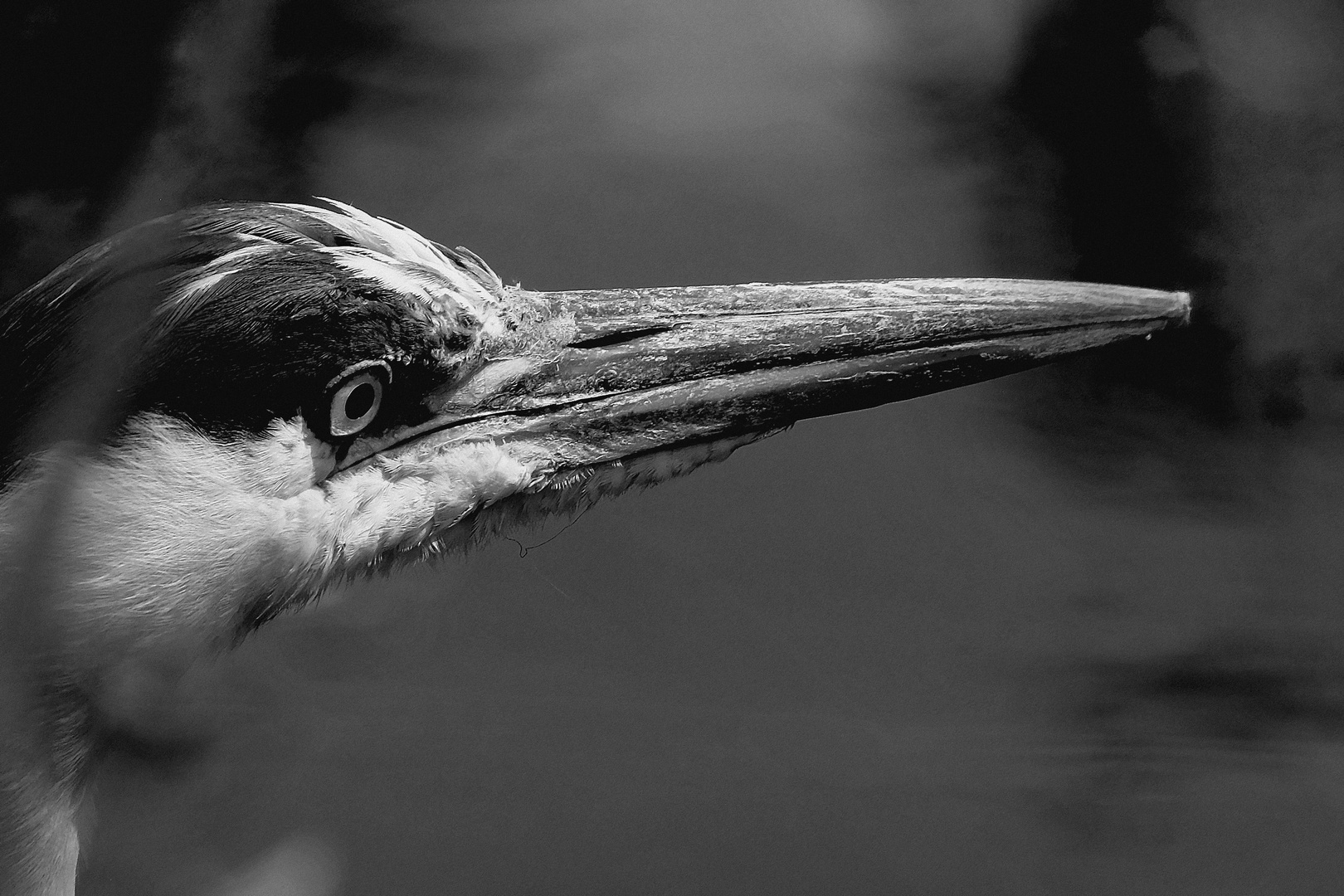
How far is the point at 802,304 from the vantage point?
2.87ft

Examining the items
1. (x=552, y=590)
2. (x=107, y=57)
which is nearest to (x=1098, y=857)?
(x=552, y=590)

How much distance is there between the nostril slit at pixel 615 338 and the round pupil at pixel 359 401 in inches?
6.8

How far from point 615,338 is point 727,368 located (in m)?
0.10

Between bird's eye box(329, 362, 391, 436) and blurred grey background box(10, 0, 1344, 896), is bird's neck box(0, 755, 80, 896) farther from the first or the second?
blurred grey background box(10, 0, 1344, 896)

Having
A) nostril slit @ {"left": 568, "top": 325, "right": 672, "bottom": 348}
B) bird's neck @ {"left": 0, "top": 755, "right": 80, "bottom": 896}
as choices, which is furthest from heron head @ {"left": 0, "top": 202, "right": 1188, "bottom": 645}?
bird's neck @ {"left": 0, "top": 755, "right": 80, "bottom": 896}

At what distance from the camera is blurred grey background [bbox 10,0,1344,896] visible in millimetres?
1692

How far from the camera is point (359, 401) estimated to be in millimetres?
784

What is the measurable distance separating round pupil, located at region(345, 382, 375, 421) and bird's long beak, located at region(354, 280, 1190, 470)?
0.06 m

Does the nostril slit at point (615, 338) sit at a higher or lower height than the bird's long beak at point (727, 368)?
higher

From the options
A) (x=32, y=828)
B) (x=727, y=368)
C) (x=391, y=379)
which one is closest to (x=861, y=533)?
(x=727, y=368)

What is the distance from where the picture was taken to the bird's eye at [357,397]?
0.76 m

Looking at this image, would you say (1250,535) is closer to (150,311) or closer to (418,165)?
(418,165)

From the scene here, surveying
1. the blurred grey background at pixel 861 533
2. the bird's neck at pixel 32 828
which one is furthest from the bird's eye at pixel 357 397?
the blurred grey background at pixel 861 533

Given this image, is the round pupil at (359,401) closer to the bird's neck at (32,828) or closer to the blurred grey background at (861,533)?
the bird's neck at (32,828)
